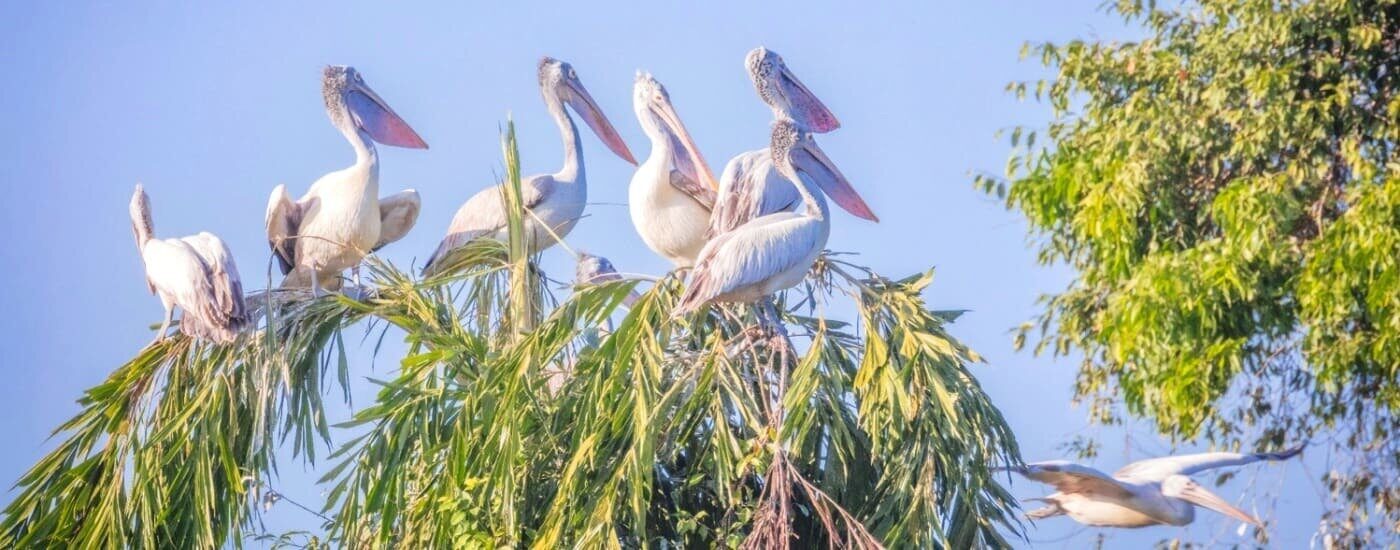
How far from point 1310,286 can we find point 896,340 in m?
4.07

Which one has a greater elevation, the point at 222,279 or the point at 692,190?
the point at 692,190

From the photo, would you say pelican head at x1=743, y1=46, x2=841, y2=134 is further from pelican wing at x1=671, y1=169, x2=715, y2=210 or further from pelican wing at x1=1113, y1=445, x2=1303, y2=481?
pelican wing at x1=1113, y1=445, x2=1303, y2=481

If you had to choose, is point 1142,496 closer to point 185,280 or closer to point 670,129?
point 670,129

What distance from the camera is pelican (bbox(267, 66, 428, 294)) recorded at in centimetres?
805

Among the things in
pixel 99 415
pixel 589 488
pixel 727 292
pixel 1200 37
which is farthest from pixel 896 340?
pixel 1200 37

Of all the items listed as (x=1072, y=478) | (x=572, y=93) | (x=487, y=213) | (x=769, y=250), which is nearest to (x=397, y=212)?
(x=487, y=213)

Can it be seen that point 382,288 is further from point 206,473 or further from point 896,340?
point 896,340

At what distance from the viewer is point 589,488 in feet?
19.6

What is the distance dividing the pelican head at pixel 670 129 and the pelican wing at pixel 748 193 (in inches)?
14.0

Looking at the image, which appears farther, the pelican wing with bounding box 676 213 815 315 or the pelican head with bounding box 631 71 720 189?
the pelican head with bounding box 631 71 720 189

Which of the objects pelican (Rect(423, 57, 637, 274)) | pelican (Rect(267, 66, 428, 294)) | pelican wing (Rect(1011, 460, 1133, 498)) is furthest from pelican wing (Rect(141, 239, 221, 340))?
pelican wing (Rect(1011, 460, 1133, 498))

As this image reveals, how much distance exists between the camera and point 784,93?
27.6 feet

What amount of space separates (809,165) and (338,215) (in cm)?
189

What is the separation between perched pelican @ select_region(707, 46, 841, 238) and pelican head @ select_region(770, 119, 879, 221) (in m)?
0.07
